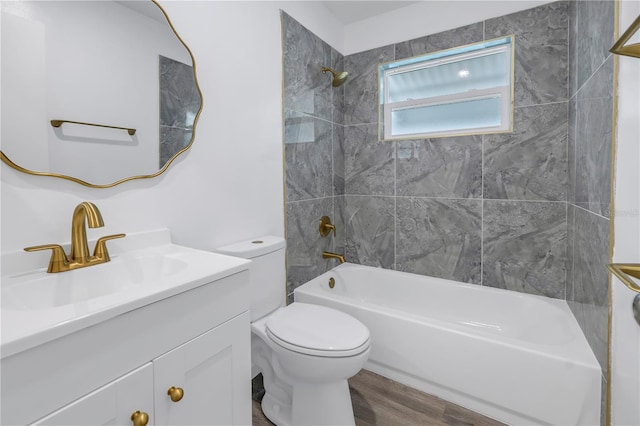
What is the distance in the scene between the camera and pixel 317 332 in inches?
53.4

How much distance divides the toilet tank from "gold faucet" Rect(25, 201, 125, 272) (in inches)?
20.0

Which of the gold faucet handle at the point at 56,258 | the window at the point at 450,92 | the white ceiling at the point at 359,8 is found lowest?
the gold faucet handle at the point at 56,258

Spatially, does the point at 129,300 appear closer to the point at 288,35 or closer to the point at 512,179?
the point at 288,35

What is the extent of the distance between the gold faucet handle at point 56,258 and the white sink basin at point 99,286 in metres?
0.02

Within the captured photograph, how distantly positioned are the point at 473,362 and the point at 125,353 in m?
1.51

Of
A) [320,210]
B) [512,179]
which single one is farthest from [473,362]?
[320,210]

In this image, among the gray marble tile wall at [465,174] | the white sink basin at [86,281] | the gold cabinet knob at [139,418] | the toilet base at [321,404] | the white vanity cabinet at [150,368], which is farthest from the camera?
the gray marble tile wall at [465,174]

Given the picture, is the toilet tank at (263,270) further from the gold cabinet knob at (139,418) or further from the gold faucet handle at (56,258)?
the gold cabinet knob at (139,418)

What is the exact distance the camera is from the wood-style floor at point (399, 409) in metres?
1.49

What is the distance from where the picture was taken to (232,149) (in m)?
1.63

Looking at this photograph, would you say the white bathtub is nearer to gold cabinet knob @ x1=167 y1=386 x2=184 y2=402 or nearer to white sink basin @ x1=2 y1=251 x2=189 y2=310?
white sink basin @ x1=2 y1=251 x2=189 y2=310

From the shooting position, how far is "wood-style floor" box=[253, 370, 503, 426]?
149 centimetres

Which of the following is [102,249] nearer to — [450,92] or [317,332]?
[317,332]

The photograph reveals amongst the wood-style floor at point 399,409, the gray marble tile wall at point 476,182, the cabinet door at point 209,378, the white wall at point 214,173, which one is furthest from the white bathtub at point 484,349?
Result: the cabinet door at point 209,378
